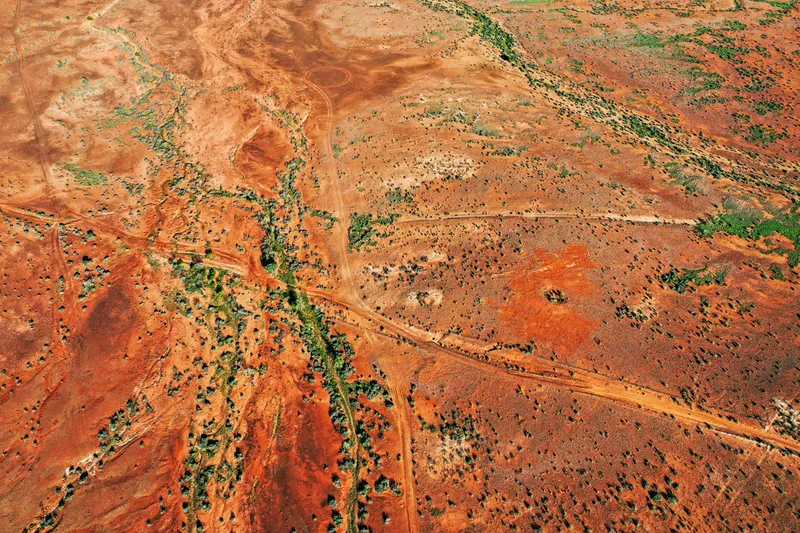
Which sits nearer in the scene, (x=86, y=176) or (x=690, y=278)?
(x=690, y=278)

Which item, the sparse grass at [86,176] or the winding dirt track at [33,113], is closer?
the winding dirt track at [33,113]

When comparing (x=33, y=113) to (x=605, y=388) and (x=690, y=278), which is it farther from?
(x=690, y=278)

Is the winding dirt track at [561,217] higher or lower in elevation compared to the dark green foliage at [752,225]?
higher

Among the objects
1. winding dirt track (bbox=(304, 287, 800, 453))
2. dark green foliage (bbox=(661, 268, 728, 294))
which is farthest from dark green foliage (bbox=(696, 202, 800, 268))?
winding dirt track (bbox=(304, 287, 800, 453))

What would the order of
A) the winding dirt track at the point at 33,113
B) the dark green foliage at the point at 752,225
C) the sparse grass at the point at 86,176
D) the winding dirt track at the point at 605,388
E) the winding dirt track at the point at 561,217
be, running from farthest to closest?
the sparse grass at the point at 86,176
the winding dirt track at the point at 33,113
the dark green foliage at the point at 752,225
the winding dirt track at the point at 561,217
the winding dirt track at the point at 605,388

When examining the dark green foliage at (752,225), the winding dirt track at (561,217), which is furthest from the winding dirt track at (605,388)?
the dark green foliage at (752,225)

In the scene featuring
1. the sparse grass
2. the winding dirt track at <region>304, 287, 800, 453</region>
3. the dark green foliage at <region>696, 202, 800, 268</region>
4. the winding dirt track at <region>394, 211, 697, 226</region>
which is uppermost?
the sparse grass

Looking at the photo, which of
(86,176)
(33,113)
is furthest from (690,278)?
(33,113)

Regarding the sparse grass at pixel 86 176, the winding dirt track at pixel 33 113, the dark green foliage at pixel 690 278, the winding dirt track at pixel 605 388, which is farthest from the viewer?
the sparse grass at pixel 86 176

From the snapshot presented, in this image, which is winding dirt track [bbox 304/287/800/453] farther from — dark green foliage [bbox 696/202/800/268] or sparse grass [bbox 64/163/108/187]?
sparse grass [bbox 64/163/108/187]

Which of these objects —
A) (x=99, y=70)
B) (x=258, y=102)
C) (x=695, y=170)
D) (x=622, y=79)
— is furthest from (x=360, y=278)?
(x=622, y=79)

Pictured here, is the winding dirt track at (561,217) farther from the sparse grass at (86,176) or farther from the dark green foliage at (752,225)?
the sparse grass at (86,176)

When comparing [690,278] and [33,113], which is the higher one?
[33,113]
